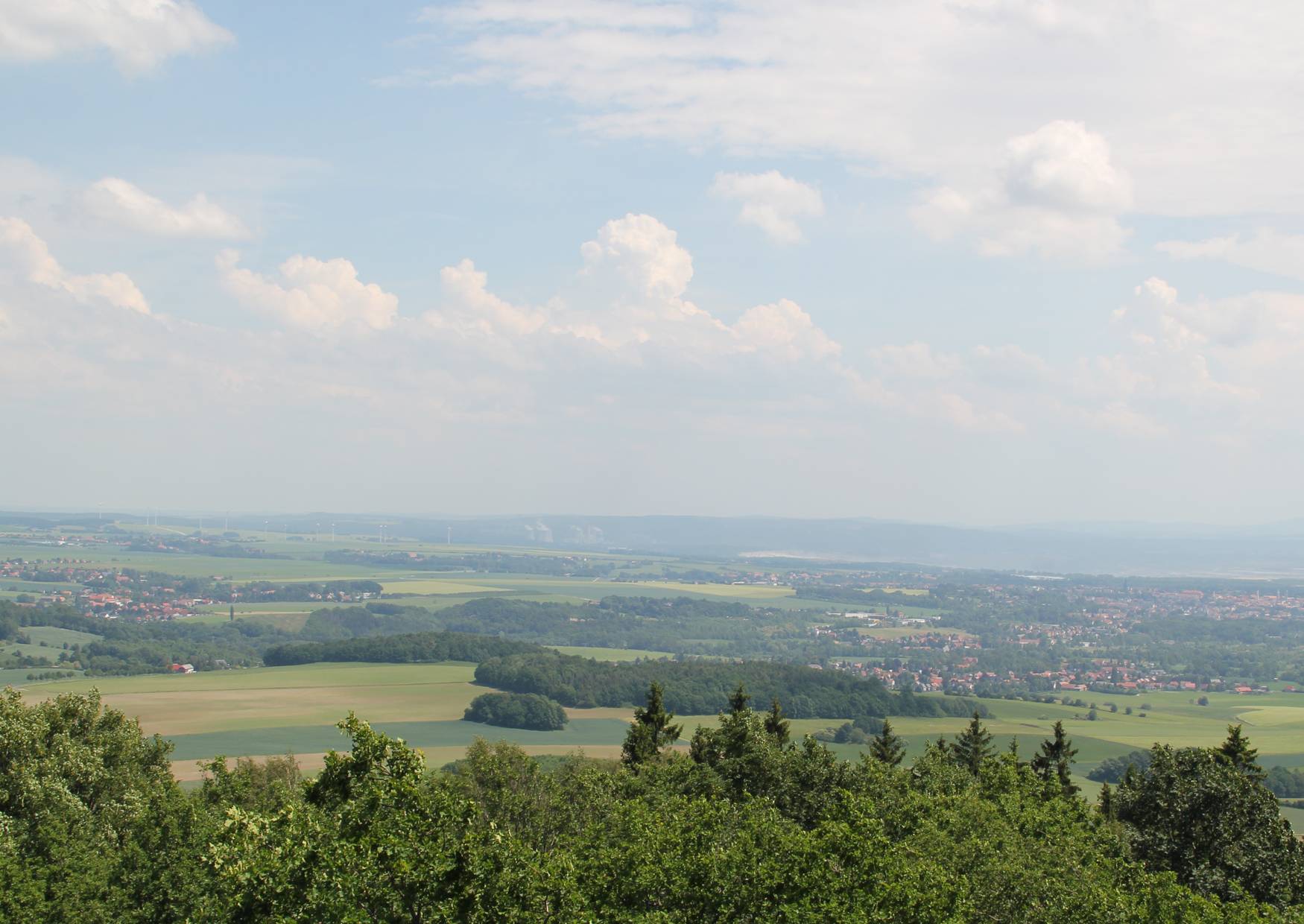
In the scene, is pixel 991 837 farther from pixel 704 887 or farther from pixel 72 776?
pixel 72 776

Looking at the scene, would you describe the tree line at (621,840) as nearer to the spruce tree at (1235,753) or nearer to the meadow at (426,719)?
the spruce tree at (1235,753)

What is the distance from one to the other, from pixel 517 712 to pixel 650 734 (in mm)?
62219

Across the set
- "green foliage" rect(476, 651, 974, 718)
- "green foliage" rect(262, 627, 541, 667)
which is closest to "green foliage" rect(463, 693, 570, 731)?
"green foliage" rect(476, 651, 974, 718)

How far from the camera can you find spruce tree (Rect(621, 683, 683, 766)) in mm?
70312

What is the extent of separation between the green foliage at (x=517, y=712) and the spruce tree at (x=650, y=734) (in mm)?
55837

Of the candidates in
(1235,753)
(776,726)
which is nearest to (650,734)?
(776,726)

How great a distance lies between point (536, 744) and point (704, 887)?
87.1 m

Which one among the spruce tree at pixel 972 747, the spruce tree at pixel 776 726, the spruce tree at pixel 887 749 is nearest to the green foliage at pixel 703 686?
the spruce tree at pixel 972 747

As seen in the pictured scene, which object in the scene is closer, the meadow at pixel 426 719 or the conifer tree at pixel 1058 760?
the conifer tree at pixel 1058 760

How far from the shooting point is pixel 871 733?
131125 millimetres

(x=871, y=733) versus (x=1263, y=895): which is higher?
(x=1263, y=895)

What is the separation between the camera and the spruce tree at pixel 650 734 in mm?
70312

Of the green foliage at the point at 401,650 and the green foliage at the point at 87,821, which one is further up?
the green foliage at the point at 87,821

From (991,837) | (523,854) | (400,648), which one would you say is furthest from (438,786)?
(400,648)
